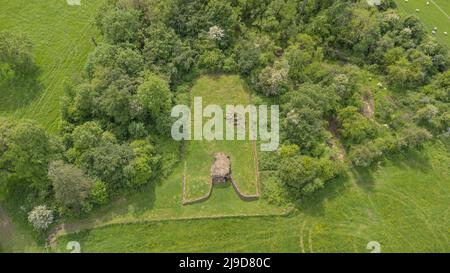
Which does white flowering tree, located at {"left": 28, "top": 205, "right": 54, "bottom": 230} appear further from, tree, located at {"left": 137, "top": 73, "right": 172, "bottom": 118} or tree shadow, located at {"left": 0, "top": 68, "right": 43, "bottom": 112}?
tree shadow, located at {"left": 0, "top": 68, "right": 43, "bottom": 112}

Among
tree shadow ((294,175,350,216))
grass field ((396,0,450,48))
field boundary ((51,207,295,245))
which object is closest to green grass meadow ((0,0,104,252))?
field boundary ((51,207,295,245))

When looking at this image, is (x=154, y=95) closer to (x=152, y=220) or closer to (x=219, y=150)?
(x=219, y=150)

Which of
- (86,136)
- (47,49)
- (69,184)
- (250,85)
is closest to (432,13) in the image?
(250,85)

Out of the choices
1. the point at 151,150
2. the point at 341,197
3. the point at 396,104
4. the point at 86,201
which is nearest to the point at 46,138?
the point at 86,201

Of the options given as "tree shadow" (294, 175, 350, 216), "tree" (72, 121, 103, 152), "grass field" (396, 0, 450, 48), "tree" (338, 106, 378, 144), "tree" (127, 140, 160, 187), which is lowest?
"tree shadow" (294, 175, 350, 216)

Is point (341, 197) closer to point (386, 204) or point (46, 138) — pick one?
point (386, 204)

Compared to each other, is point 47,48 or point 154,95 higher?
point 154,95

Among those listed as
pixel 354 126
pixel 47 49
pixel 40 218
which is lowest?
pixel 40 218
